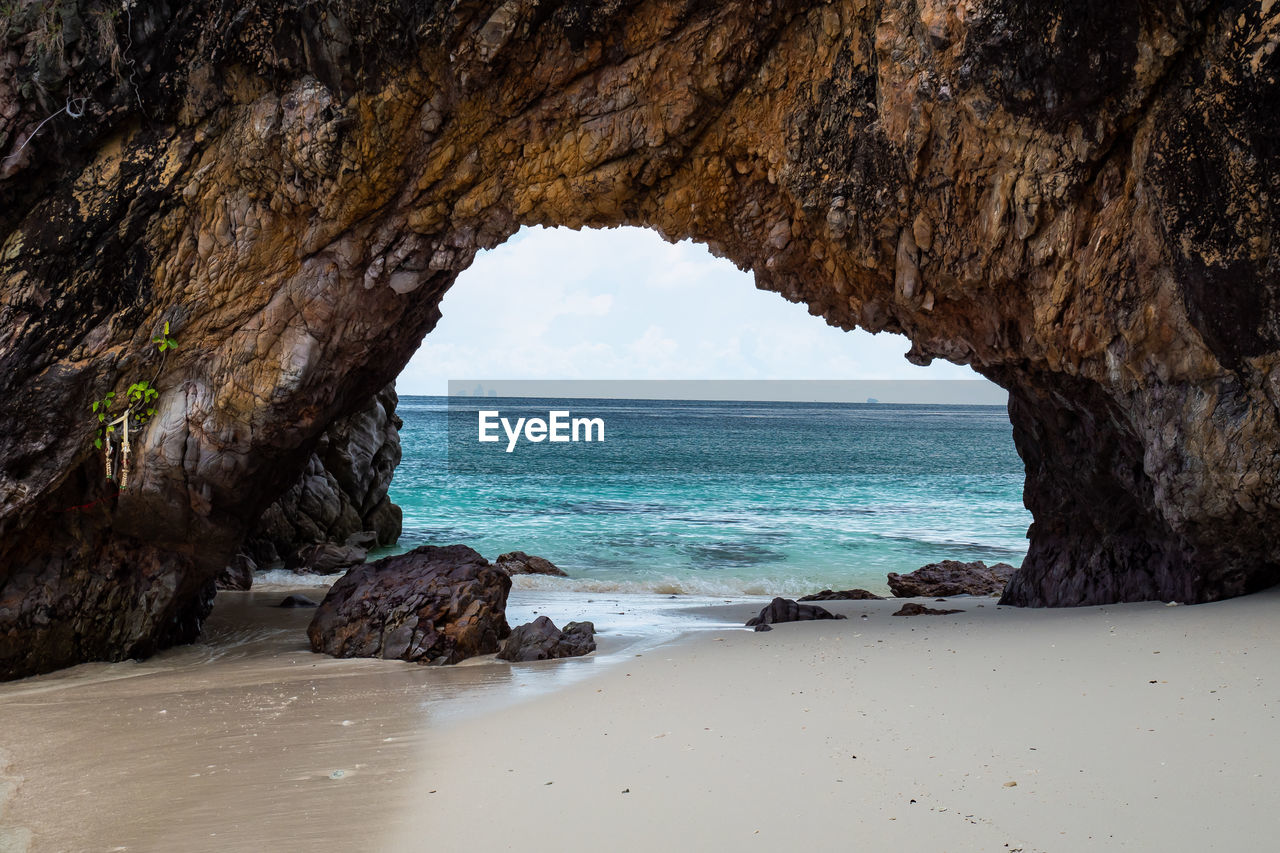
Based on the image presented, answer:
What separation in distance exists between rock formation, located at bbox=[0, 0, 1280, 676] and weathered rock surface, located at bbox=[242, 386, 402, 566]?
7.86 meters

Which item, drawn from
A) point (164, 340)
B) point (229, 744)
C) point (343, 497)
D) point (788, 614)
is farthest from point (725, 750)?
point (343, 497)

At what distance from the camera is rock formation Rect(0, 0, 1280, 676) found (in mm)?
5578

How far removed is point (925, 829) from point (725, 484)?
3324 centimetres

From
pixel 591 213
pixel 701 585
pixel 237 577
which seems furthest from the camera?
pixel 701 585

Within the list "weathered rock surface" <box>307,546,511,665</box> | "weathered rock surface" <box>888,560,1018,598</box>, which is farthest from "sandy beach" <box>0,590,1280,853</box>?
"weathered rock surface" <box>888,560,1018,598</box>

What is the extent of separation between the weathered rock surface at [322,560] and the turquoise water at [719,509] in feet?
11.2

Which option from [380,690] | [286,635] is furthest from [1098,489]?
[286,635]

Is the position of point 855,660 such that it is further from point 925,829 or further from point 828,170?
point 828,170

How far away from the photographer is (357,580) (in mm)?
8086

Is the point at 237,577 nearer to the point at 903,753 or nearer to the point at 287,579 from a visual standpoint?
the point at 287,579

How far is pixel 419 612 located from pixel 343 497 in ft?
36.3

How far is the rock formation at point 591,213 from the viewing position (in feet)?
18.3

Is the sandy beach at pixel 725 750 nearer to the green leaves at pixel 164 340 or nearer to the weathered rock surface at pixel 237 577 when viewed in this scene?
the green leaves at pixel 164 340

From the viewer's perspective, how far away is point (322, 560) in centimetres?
1460
